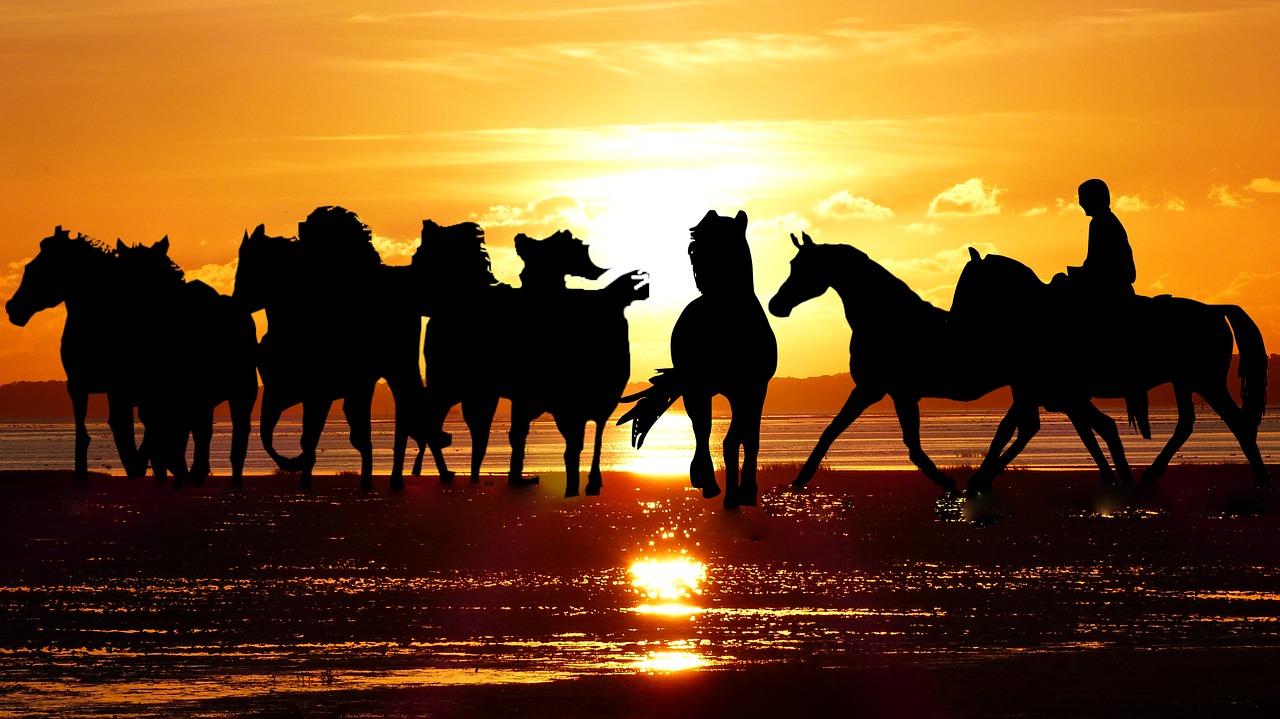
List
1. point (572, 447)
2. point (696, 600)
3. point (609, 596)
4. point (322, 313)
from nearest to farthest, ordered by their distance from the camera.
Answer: point (696, 600)
point (609, 596)
point (572, 447)
point (322, 313)

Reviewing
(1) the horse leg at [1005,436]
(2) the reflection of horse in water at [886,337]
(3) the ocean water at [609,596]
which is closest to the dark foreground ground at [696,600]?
(3) the ocean water at [609,596]

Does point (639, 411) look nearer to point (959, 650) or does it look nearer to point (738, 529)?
point (738, 529)

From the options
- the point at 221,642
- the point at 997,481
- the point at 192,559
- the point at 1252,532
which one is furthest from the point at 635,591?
the point at 997,481

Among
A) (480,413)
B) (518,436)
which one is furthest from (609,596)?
(480,413)

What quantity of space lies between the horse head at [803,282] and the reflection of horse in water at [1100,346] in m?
1.44

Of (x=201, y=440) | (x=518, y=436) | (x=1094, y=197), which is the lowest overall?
(x=201, y=440)

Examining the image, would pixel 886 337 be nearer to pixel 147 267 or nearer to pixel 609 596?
pixel 609 596

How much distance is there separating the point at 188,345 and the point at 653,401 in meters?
6.23

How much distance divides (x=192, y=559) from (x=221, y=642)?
390cm

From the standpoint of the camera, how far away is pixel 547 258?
62.0 ft

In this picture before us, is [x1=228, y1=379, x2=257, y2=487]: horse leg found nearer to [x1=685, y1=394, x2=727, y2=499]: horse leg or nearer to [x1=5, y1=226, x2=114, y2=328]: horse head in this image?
[x1=5, y1=226, x2=114, y2=328]: horse head

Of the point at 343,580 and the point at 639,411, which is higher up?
the point at 639,411

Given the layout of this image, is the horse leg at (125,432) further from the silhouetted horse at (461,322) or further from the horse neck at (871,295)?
the horse neck at (871,295)

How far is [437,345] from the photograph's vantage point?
1939 centimetres
